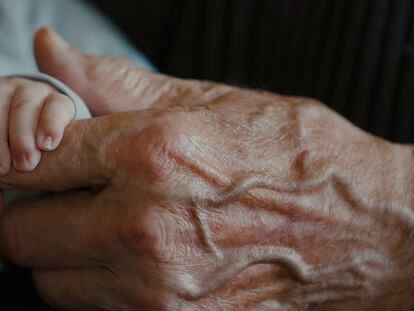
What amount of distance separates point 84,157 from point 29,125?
8 centimetres

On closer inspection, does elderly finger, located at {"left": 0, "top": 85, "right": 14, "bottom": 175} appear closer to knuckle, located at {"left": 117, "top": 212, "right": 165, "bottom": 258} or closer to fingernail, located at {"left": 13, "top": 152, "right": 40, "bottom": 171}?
fingernail, located at {"left": 13, "top": 152, "right": 40, "bottom": 171}

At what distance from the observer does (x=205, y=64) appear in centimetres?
144

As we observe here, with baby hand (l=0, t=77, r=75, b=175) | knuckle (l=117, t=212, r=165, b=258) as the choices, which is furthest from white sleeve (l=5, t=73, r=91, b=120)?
knuckle (l=117, t=212, r=165, b=258)

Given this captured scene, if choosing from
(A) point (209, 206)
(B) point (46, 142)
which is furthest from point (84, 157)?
(A) point (209, 206)

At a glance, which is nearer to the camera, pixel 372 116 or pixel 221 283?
pixel 221 283

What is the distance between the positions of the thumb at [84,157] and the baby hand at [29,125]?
0.04 ft

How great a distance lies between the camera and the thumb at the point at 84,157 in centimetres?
76

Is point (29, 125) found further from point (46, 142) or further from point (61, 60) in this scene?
point (61, 60)

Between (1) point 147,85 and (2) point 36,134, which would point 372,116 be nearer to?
(1) point 147,85

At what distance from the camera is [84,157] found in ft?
2.51

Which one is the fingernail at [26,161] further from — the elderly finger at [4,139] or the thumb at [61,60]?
the thumb at [61,60]

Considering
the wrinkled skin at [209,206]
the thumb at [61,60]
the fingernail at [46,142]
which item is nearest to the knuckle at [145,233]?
→ the wrinkled skin at [209,206]

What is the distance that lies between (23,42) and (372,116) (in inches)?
29.9

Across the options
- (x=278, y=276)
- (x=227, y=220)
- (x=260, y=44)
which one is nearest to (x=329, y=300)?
(x=278, y=276)
